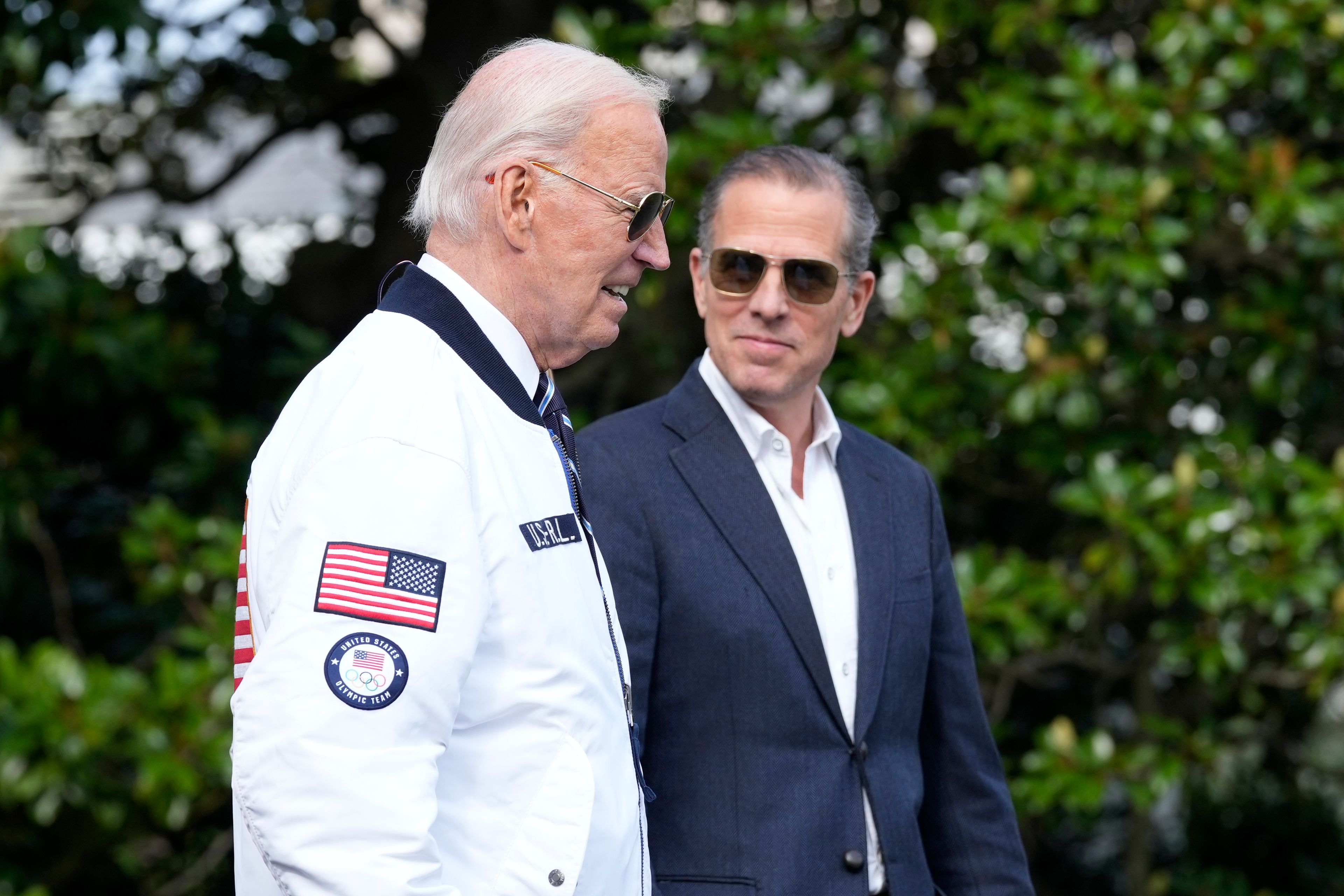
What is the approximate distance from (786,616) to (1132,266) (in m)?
2.02

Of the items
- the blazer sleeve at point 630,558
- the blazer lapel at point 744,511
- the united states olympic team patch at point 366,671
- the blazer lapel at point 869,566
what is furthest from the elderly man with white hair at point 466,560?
the blazer lapel at point 869,566

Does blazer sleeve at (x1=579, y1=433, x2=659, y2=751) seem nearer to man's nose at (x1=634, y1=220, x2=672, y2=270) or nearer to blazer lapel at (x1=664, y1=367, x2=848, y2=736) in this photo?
blazer lapel at (x1=664, y1=367, x2=848, y2=736)

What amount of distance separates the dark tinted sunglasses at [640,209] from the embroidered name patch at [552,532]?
348mm

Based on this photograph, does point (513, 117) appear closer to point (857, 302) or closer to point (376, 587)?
point (376, 587)

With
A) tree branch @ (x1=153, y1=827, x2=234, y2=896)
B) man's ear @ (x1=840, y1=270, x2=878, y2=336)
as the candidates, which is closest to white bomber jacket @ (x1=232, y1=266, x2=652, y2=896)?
man's ear @ (x1=840, y1=270, x2=878, y2=336)

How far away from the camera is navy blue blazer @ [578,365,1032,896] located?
1979 millimetres

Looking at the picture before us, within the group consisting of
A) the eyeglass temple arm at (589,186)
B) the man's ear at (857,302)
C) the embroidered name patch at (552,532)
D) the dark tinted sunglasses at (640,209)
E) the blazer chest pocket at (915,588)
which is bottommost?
the blazer chest pocket at (915,588)

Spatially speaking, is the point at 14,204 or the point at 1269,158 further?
the point at 14,204

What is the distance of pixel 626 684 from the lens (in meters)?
1.65

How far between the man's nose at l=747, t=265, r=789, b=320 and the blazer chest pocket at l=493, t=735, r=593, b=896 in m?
1.06

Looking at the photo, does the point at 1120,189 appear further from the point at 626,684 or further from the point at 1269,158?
the point at 626,684

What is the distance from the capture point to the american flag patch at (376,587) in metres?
1.23

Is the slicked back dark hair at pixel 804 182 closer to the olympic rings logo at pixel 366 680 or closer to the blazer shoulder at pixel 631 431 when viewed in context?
the blazer shoulder at pixel 631 431

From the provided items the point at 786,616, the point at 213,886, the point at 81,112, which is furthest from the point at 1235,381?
the point at 81,112
